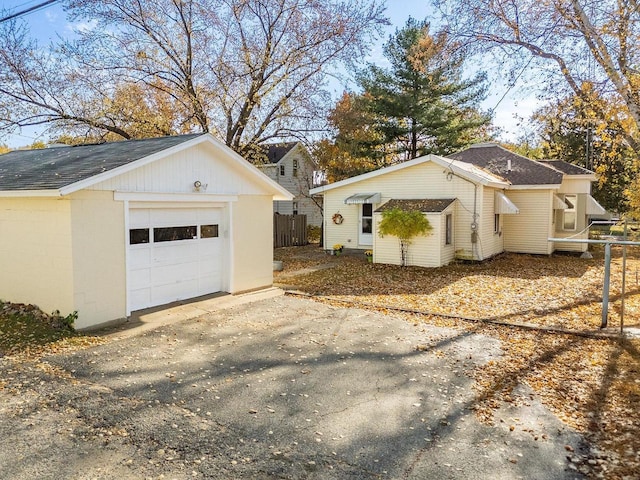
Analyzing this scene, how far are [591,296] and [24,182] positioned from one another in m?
12.8

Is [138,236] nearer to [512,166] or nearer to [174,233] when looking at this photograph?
[174,233]

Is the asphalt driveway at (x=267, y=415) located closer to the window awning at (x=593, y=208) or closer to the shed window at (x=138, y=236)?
the shed window at (x=138, y=236)

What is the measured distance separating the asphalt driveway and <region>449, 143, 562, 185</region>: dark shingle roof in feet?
42.9

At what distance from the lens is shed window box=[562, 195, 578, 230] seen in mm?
19984

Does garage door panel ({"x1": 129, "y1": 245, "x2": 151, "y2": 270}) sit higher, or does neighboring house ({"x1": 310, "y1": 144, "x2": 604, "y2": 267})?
neighboring house ({"x1": 310, "y1": 144, "x2": 604, "y2": 267})

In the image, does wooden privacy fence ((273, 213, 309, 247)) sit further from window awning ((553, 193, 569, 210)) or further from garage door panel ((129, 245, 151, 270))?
garage door panel ((129, 245, 151, 270))

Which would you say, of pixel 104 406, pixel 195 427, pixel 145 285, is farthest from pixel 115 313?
pixel 195 427

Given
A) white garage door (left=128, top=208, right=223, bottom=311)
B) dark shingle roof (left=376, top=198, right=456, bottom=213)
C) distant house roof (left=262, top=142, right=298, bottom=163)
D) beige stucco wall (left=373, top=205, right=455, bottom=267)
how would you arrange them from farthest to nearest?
distant house roof (left=262, top=142, right=298, bottom=163), dark shingle roof (left=376, top=198, right=456, bottom=213), beige stucco wall (left=373, top=205, right=455, bottom=267), white garage door (left=128, top=208, right=223, bottom=311)

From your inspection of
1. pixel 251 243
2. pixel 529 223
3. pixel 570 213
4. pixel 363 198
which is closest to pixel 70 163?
pixel 251 243

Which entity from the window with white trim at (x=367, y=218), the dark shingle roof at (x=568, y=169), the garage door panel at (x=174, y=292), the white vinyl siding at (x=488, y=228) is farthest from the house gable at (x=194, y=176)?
the dark shingle roof at (x=568, y=169)

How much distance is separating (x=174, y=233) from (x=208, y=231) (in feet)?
3.20

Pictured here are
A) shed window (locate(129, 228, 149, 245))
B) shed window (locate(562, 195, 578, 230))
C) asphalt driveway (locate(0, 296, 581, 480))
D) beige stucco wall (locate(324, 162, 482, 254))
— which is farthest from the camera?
shed window (locate(562, 195, 578, 230))

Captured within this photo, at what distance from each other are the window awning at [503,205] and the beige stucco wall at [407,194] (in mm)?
1669

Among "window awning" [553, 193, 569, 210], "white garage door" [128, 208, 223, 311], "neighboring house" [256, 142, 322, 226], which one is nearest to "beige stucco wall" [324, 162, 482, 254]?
"window awning" [553, 193, 569, 210]
